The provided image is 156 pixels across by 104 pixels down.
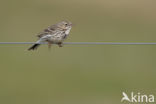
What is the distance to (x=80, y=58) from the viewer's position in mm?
26938

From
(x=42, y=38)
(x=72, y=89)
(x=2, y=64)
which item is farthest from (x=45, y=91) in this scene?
(x=42, y=38)

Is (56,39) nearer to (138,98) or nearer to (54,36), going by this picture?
(54,36)

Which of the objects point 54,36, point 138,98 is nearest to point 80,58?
point 138,98

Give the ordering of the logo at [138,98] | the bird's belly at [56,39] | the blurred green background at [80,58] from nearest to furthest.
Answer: the bird's belly at [56,39] → the logo at [138,98] → the blurred green background at [80,58]

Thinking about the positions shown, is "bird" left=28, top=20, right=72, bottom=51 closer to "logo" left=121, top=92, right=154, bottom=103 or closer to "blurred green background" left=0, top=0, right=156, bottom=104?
"logo" left=121, top=92, right=154, bottom=103

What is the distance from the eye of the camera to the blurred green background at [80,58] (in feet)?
80.8

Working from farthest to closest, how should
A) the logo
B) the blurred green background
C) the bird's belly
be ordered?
the blurred green background → the logo → the bird's belly

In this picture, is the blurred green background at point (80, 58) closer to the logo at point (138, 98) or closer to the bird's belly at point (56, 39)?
the logo at point (138, 98)

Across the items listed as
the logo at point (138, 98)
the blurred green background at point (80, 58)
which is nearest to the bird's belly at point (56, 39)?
the logo at point (138, 98)

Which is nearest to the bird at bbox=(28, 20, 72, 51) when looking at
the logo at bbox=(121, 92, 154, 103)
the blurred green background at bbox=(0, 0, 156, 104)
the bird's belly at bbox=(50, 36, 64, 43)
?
the bird's belly at bbox=(50, 36, 64, 43)

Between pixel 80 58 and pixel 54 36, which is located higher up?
pixel 80 58

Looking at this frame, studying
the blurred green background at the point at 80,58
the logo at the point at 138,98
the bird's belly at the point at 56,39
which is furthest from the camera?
the blurred green background at the point at 80,58

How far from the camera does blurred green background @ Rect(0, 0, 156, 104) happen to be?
2464 centimetres

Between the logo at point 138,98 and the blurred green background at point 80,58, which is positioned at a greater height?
the blurred green background at point 80,58
